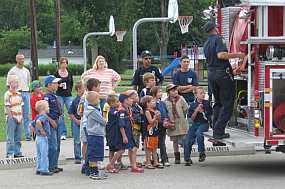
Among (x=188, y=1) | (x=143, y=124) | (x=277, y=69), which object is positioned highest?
(x=188, y=1)

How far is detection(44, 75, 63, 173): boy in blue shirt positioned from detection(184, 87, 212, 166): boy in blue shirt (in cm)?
225

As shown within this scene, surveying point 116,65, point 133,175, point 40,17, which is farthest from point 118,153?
point 40,17

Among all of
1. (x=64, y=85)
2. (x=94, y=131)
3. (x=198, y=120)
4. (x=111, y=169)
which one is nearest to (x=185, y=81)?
(x=198, y=120)

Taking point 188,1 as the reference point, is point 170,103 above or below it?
below

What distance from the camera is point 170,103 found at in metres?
11.7

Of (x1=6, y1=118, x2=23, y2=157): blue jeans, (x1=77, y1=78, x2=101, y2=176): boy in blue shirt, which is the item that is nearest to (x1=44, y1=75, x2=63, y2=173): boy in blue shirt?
(x1=77, y1=78, x2=101, y2=176): boy in blue shirt

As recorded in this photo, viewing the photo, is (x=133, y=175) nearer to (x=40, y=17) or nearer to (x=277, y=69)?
(x=277, y=69)

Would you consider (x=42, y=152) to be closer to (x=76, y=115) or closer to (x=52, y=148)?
(x=52, y=148)

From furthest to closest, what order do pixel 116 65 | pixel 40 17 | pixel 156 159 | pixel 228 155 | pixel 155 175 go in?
1. pixel 40 17
2. pixel 116 65
3. pixel 228 155
4. pixel 156 159
5. pixel 155 175

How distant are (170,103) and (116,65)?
59908mm

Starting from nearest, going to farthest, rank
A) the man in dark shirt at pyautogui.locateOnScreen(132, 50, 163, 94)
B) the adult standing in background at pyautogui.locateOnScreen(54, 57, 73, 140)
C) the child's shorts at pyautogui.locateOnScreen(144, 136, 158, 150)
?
the child's shorts at pyautogui.locateOnScreen(144, 136, 158, 150) < the man in dark shirt at pyautogui.locateOnScreen(132, 50, 163, 94) < the adult standing in background at pyautogui.locateOnScreen(54, 57, 73, 140)

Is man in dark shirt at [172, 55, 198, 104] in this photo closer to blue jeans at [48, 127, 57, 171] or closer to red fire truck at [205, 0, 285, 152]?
red fire truck at [205, 0, 285, 152]

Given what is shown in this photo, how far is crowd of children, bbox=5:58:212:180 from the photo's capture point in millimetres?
10461

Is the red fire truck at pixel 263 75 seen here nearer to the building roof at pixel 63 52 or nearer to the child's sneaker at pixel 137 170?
the child's sneaker at pixel 137 170
